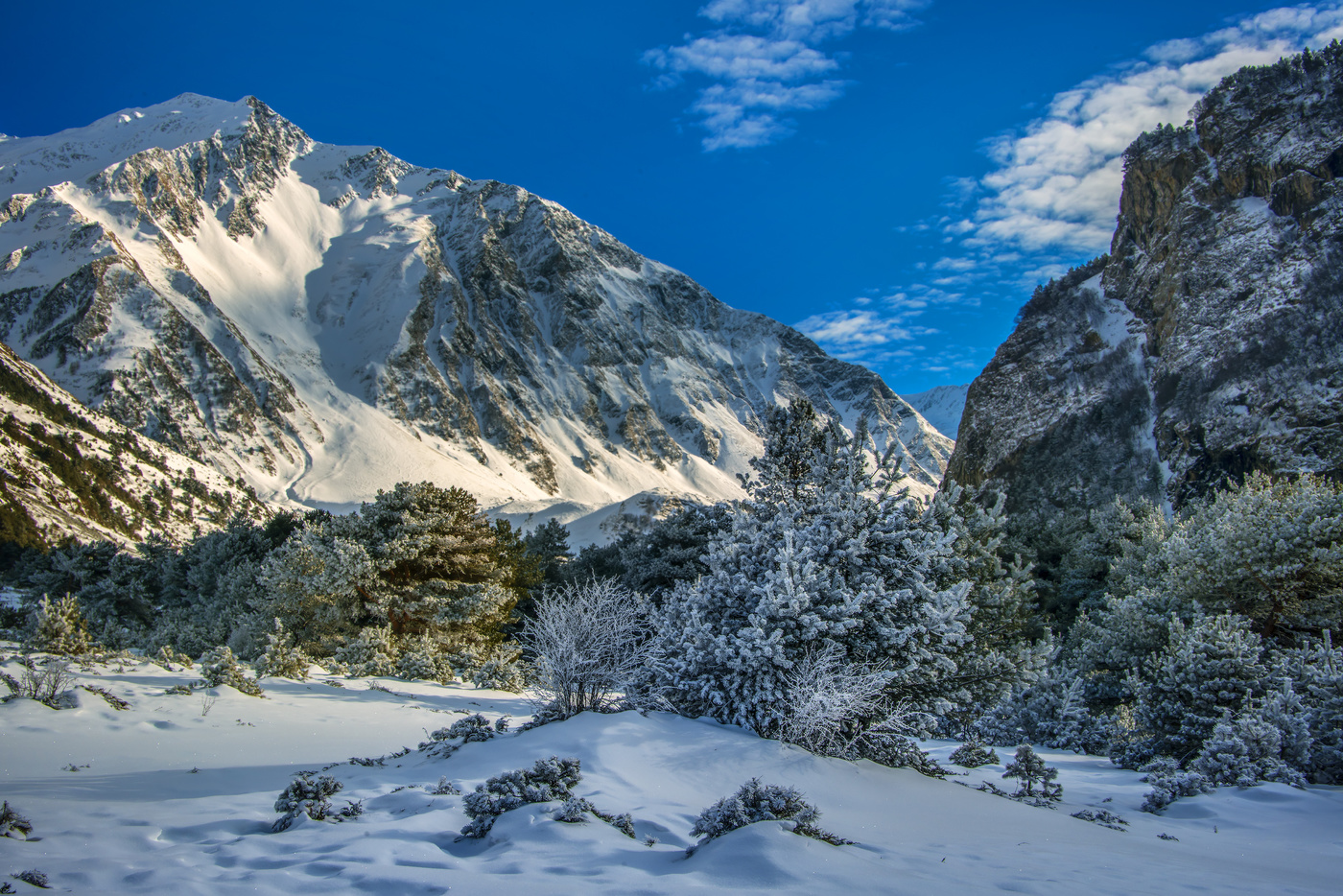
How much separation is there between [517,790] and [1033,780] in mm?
5616

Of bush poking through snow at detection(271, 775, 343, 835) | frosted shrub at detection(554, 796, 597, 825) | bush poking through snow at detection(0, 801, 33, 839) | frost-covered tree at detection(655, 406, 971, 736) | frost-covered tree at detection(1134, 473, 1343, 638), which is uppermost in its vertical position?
frost-covered tree at detection(1134, 473, 1343, 638)

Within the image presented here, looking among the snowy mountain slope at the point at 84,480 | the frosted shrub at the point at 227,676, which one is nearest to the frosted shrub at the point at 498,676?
the frosted shrub at the point at 227,676

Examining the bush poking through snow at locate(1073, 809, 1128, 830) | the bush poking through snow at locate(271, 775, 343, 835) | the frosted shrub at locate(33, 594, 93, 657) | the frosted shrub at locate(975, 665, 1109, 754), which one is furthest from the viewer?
the frosted shrub at locate(975, 665, 1109, 754)

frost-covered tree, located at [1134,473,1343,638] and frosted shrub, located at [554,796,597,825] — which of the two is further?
frost-covered tree, located at [1134,473,1343,638]

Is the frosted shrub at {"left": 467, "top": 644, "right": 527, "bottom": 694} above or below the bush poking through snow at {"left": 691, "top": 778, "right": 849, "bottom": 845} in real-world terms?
below

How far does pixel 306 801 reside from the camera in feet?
16.2

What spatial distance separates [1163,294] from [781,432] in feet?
195

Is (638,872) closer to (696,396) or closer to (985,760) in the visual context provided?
(985,760)

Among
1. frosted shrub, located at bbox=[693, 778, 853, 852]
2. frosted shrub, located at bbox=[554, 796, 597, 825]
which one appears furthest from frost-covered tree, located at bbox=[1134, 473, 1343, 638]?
frosted shrub, located at bbox=[554, 796, 597, 825]

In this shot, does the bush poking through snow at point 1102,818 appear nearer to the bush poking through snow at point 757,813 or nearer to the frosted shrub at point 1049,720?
the bush poking through snow at point 757,813

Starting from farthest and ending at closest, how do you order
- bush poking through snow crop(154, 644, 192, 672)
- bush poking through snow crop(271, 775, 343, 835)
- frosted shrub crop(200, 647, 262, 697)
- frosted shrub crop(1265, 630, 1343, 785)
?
bush poking through snow crop(154, 644, 192, 672), frosted shrub crop(200, 647, 262, 697), frosted shrub crop(1265, 630, 1343, 785), bush poking through snow crop(271, 775, 343, 835)

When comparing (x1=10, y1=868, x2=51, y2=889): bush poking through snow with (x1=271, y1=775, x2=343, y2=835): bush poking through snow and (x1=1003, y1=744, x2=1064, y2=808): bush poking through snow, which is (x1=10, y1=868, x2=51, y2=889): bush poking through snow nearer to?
(x1=271, y1=775, x2=343, y2=835): bush poking through snow

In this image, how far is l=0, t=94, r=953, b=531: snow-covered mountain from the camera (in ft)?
287

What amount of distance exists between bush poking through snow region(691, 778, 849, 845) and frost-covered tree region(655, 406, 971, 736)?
2438 millimetres
